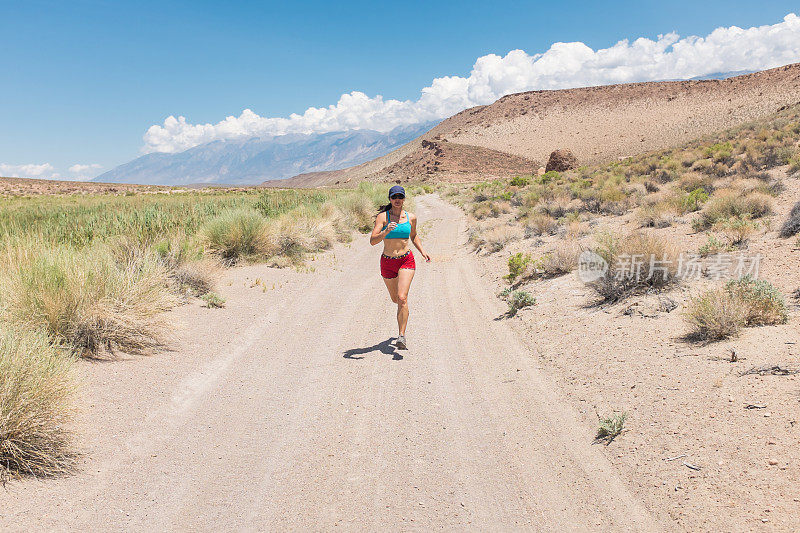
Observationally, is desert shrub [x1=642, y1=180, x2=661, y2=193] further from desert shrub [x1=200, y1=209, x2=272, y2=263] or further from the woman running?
the woman running

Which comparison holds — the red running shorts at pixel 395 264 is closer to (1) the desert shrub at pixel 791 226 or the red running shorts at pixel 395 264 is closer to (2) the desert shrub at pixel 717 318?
(2) the desert shrub at pixel 717 318

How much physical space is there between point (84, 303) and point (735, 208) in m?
12.0

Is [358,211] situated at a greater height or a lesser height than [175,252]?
greater

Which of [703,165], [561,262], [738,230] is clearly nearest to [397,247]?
[561,262]

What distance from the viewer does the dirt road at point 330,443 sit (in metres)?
3.07

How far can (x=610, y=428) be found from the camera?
12.6 ft

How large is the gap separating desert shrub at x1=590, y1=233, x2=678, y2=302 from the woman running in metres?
3.24

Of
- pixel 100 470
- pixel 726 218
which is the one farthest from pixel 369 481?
pixel 726 218

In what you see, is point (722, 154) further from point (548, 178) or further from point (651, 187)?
point (548, 178)

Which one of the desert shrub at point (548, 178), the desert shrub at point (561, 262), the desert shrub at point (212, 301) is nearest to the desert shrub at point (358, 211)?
the desert shrub at point (561, 262)

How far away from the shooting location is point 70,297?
518cm

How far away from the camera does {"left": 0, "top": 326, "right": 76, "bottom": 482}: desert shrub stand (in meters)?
3.19

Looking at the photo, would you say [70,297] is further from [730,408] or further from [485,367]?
[730,408]

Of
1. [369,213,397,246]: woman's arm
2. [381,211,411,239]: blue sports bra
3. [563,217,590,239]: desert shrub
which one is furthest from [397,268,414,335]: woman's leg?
[563,217,590,239]: desert shrub
